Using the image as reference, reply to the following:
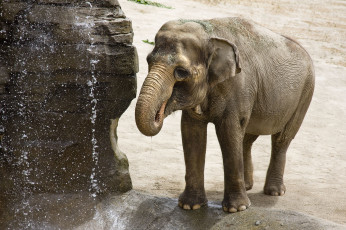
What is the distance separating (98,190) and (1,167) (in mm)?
851

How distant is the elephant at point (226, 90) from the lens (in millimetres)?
5027

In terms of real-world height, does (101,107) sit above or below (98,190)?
above

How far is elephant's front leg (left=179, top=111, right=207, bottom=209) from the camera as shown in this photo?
5.77 meters

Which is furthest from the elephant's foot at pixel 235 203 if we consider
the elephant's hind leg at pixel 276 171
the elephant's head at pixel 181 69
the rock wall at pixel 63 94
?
the elephant's hind leg at pixel 276 171

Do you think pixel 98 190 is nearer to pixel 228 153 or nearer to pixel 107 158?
pixel 107 158

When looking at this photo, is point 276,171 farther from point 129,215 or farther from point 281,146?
point 129,215

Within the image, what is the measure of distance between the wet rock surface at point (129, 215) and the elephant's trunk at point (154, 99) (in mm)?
999

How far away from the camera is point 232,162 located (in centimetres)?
564

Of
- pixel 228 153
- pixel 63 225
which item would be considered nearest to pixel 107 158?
pixel 63 225

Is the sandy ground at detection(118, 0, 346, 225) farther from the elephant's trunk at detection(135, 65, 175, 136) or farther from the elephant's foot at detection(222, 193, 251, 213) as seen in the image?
the elephant's trunk at detection(135, 65, 175, 136)

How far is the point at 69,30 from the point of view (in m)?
5.80

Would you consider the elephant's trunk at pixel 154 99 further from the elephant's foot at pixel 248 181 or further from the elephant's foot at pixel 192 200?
the elephant's foot at pixel 248 181

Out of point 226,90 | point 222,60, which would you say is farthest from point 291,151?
point 222,60

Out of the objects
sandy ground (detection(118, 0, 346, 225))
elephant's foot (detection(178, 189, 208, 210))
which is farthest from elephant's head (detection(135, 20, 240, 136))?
sandy ground (detection(118, 0, 346, 225))
